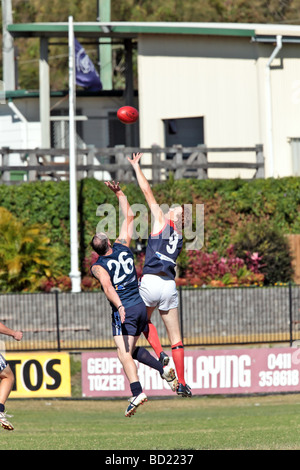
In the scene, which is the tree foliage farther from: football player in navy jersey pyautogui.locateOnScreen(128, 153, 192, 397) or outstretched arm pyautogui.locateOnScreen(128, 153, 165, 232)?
outstretched arm pyautogui.locateOnScreen(128, 153, 165, 232)

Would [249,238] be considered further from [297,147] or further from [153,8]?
[153,8]

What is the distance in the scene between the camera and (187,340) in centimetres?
2386

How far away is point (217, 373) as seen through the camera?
22641 mm

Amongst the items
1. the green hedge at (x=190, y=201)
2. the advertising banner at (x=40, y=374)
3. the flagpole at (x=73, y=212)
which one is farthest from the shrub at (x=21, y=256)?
the advertising banner at (x=40, y=374)

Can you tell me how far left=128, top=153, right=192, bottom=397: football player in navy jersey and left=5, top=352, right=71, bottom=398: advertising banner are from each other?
33.2ft

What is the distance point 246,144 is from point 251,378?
34.9 feet

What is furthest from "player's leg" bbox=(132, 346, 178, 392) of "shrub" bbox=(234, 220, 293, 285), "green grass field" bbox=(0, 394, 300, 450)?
"shrub" bbox=(234, 220, 293, 285)

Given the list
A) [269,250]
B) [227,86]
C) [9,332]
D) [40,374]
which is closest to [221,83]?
[227,86]

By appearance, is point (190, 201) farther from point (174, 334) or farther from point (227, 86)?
point (174, 334)

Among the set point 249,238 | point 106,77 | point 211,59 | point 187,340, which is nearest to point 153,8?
point 106,77

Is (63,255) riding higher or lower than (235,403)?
higher

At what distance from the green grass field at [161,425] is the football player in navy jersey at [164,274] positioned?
2.81m

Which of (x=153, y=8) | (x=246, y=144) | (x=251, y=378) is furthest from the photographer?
(x=153, y=8)

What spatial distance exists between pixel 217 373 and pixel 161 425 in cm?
288
